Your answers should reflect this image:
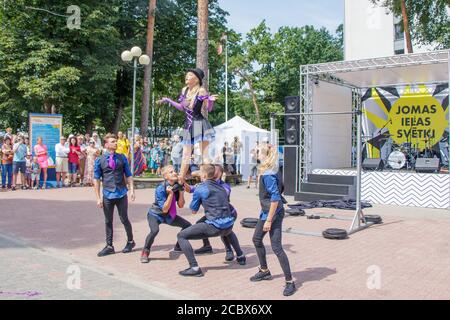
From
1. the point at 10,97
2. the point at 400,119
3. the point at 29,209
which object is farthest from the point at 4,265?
the point at 10,97

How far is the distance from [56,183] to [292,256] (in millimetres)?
12606

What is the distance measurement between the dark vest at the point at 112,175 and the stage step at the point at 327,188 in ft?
29.1

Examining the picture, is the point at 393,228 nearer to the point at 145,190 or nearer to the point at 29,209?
the point at 29,209

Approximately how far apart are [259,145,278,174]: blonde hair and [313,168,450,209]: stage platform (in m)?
9.28

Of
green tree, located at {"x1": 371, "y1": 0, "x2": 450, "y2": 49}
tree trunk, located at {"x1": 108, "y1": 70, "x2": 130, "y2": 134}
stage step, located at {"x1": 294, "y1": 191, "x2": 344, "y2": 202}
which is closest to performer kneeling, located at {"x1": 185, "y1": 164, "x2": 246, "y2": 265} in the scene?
stage step, located at {"x1": 294, "y1": 191, "x2": 344, "y2": 202}

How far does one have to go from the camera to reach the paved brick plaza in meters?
5.23

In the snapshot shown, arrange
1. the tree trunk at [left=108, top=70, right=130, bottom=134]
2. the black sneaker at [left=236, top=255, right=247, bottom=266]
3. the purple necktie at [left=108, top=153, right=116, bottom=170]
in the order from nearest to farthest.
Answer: the black sneaker at [left=236, top=255, right=247, bottom=266] → the purple necktie at [left=108, top=153, right=116, bottom=170] → the tree trunk at [left=108, top=70, right=130, bottom=134]

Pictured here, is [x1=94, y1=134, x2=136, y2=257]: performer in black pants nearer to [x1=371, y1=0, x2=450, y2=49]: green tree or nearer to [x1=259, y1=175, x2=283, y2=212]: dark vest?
[x1=259, y1=175, x2=283, y2=212]: dark vest

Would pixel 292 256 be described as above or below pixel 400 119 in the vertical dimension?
below

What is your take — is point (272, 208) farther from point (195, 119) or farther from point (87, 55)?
point (87, 55)

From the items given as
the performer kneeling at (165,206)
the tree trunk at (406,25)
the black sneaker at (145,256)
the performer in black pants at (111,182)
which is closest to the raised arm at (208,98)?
the performer kneeling at (165,206)

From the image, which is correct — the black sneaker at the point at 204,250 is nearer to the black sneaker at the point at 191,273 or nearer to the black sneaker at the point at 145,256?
the black sneaker at the point at 145,256

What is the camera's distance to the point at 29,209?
38.8ft

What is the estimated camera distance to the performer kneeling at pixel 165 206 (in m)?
6.38
